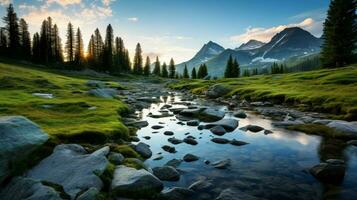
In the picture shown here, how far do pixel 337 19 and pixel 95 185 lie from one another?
72644mm

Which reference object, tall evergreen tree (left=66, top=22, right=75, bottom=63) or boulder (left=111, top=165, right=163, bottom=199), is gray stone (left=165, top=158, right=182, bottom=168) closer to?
boulder (left=111, top=165, right=163, bottom=199)

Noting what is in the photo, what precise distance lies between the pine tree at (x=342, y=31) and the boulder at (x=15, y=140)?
7137 centimetres

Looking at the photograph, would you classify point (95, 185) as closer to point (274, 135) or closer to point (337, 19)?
point (274, 135)

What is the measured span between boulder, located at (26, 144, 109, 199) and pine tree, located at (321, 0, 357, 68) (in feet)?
227

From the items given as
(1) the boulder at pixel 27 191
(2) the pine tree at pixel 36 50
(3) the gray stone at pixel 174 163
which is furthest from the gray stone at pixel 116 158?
(2) the pine tree at pixel 36 50

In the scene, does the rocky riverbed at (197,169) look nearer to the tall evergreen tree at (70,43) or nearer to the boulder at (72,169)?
the boulder at (72,169)

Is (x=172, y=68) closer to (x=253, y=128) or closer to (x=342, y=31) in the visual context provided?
(x=342, y=31)

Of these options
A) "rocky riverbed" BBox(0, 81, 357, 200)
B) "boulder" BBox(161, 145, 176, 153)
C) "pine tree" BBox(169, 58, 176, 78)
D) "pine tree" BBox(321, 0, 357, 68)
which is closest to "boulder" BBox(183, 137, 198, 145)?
"rocky riverbed" BBox(0, 81, 357, 200)

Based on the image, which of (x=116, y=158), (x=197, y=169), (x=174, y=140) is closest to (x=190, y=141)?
(x=174, y=140)

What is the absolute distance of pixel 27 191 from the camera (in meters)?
9.04

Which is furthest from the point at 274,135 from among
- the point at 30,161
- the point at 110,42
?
the point at 110,42

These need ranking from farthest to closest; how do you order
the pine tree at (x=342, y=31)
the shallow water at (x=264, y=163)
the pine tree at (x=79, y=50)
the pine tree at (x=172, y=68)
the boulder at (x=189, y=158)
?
1. the pine tree at (x=172, y=68)
2. the pine tree at (x=79, y=50)
3. the pine tree at (x=342, y=31)
4. the boulder at (x=189, y=158)
5. the shallow water at (x=264, y=163)

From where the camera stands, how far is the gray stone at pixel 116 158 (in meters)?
12.3

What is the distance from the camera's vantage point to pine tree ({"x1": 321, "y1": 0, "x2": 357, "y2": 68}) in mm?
64125
